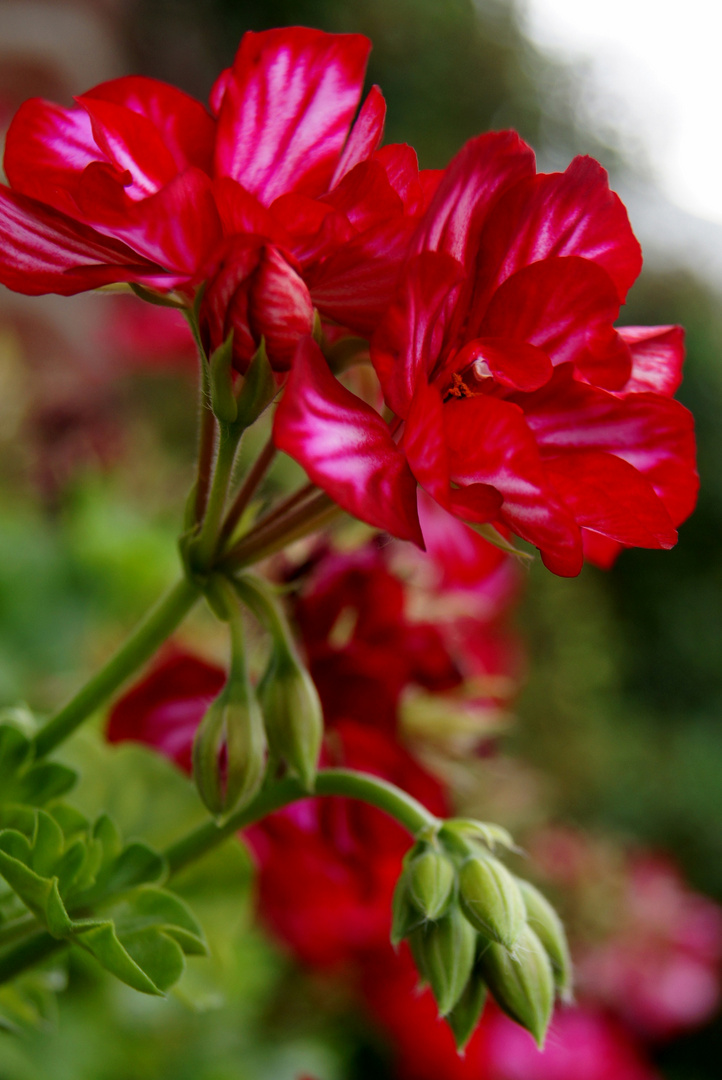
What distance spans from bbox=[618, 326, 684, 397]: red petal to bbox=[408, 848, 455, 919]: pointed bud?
15cm

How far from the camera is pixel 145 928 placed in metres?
0.27

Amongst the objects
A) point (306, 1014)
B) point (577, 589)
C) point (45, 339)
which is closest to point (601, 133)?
point (577, 589)

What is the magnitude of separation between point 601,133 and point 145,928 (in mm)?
3024

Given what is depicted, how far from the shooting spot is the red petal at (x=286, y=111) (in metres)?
0.27

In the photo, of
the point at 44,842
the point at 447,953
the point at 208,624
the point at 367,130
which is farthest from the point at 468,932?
the point at 208,624

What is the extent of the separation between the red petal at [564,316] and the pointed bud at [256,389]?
62 millimetres

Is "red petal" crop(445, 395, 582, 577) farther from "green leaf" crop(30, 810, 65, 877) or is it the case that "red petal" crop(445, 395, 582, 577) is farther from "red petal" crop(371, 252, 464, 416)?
"green leaf" crop(30, 810, 65, 877)

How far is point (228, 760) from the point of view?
0.29 metres

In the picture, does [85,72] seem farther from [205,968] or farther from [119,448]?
[205,968]

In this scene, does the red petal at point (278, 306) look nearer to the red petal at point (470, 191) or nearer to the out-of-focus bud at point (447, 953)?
the red petal at point (470, 191)

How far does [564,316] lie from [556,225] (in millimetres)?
24

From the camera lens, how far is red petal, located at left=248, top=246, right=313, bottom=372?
8.9 inches

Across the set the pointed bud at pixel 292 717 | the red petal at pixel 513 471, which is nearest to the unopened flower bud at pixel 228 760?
the pointed bud at pixel 292 717

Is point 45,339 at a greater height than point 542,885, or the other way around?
point 542,885
